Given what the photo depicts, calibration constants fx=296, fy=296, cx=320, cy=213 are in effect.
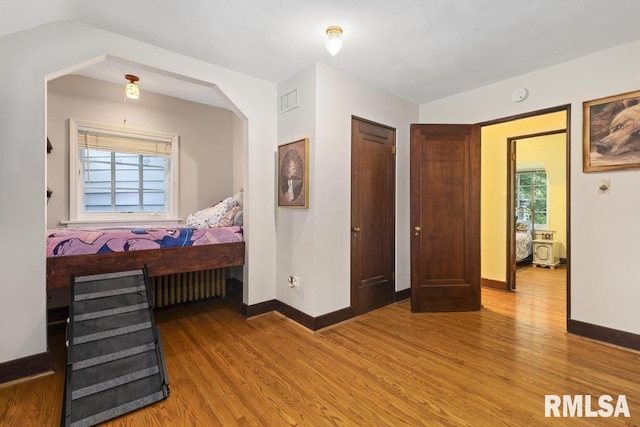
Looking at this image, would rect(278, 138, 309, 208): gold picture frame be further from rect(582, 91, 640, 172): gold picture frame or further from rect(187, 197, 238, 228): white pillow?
rect(582, 91, 640, 172): gold picture frame

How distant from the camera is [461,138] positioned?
344 centimetres

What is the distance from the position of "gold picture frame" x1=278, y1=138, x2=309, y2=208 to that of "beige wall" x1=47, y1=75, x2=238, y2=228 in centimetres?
135

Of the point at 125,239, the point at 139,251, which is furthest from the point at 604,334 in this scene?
the point at 125,239

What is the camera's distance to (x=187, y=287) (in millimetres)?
3529

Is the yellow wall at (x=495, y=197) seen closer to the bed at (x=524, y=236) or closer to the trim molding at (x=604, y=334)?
the trim molding at (x=604, y=334)

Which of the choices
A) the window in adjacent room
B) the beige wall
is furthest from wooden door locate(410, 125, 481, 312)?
the window in adjacent room

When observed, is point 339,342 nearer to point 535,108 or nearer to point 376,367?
point 376,367

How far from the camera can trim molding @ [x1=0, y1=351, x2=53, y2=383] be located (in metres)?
1.97

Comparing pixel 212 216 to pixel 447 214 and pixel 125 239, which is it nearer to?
pixel 125 239

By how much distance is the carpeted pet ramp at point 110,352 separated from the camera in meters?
1.68

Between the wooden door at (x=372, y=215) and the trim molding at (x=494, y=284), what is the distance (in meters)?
1.68

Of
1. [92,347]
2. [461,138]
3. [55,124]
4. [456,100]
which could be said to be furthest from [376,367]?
[55,124]

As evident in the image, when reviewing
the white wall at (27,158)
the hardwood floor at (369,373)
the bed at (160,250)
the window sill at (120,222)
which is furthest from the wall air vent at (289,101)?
the hardwood floor at (369,373)

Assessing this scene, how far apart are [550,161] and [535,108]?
4.23 meters
